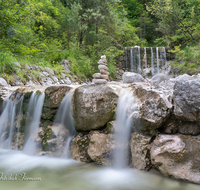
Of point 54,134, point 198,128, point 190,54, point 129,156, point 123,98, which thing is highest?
point 190,54

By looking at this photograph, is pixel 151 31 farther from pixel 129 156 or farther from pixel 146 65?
pixel 129 156

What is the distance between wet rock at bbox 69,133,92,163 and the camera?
136 inches

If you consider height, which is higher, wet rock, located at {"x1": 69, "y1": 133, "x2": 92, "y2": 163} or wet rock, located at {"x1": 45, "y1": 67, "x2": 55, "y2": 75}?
wet rock, located at {"x1": 45, "y1": 67, "x2": 55, "y2": 75}

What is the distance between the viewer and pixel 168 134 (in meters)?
2.80

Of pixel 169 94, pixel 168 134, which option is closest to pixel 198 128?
pixel 168 134

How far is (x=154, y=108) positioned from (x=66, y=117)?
2.21 m

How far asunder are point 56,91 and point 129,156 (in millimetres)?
2404

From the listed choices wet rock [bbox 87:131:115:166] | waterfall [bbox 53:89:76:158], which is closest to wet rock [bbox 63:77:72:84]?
waterfall [bbox 53:89:76:158]

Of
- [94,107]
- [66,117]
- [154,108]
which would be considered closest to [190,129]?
[154,108]

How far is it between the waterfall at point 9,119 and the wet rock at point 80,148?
2.06m

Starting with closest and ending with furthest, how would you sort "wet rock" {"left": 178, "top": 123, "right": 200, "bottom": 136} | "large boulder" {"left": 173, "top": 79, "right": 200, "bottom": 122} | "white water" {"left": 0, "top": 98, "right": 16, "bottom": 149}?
"large boulder" {"left": 173, "top": 79, "right": 200, "bottom": 122}, "wet rock" {"left": 178, "top": 123, "right": 200, "bottom": 136}, "white water" {"left": 0, "top": 98, "right": 16, "bottom": 149}

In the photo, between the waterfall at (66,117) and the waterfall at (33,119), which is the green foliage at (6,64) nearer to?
the waterfall at (33,119)

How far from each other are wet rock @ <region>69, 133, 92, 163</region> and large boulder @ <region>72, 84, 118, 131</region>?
0.67 feet

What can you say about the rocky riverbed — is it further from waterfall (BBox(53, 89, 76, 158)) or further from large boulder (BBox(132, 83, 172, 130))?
waterfall (BBox(53, 89, 76, 158))
